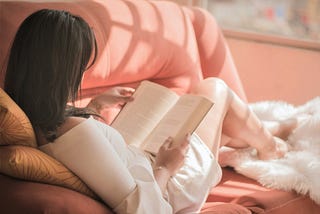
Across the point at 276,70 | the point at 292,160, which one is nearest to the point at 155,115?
the point at 292,160

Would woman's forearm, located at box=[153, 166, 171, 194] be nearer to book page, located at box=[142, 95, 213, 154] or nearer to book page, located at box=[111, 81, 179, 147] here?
book page, located at box=[142, 95, 213, 154]

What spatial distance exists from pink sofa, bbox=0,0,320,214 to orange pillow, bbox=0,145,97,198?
0.06 ft

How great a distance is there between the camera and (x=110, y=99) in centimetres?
193

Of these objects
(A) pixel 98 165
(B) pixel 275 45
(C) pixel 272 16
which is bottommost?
(B) pixel 275 45

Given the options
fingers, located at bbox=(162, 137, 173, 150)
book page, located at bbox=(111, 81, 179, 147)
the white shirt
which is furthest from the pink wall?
the white shirt

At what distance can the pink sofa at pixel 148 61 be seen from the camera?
1312mm

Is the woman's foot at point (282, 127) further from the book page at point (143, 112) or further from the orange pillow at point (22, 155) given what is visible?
the orange pillow at point (22, 155)

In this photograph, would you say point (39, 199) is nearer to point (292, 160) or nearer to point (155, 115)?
point (155, 115)

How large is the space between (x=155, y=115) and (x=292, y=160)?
55 centimetres

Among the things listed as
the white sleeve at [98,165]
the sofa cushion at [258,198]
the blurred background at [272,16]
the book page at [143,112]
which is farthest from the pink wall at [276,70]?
the white sleeve at [98,165]

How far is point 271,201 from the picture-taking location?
1.88 meters

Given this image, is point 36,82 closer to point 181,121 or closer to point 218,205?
point 181,121

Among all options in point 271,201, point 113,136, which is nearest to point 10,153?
point 113,136

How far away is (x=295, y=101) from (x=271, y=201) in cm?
152
